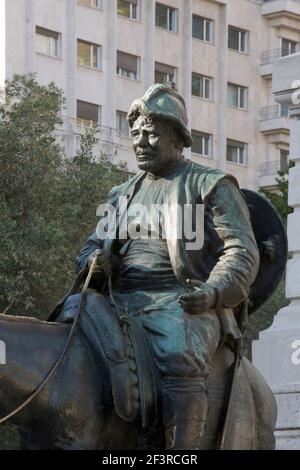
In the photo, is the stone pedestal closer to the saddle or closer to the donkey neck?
the saddle

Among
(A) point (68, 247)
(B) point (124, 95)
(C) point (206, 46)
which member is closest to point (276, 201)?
(A) point (68, 247)

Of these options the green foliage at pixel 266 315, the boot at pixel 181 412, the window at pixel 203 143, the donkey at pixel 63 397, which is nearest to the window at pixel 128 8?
the window at pixel 203 143

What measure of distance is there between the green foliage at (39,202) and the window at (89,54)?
29.7 meters

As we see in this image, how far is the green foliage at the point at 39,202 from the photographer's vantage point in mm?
31297

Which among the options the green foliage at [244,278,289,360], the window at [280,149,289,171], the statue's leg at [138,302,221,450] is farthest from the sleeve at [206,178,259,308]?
the window at [280,149,289,171]

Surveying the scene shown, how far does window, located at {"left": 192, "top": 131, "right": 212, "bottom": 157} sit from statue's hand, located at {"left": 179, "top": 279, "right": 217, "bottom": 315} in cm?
6064

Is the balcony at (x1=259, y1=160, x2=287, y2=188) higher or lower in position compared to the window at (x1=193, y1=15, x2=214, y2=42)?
lower

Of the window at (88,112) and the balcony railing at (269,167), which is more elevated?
the window at (88,112)

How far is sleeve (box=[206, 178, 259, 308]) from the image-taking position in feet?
32.0

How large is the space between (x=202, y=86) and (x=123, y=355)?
62.7 metres

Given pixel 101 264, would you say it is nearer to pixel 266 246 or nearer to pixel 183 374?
pixel 183 374

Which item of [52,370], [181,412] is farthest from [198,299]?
[52,370]

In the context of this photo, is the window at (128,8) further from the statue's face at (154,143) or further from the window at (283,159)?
the statue's face at (154,143)

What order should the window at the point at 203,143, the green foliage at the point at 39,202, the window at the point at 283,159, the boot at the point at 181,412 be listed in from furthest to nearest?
1. the window at the point at 283,159
2. the window at the point at 203,143
3. the green foliage at the point at 39,202
4. the boot at the point at 181,412
